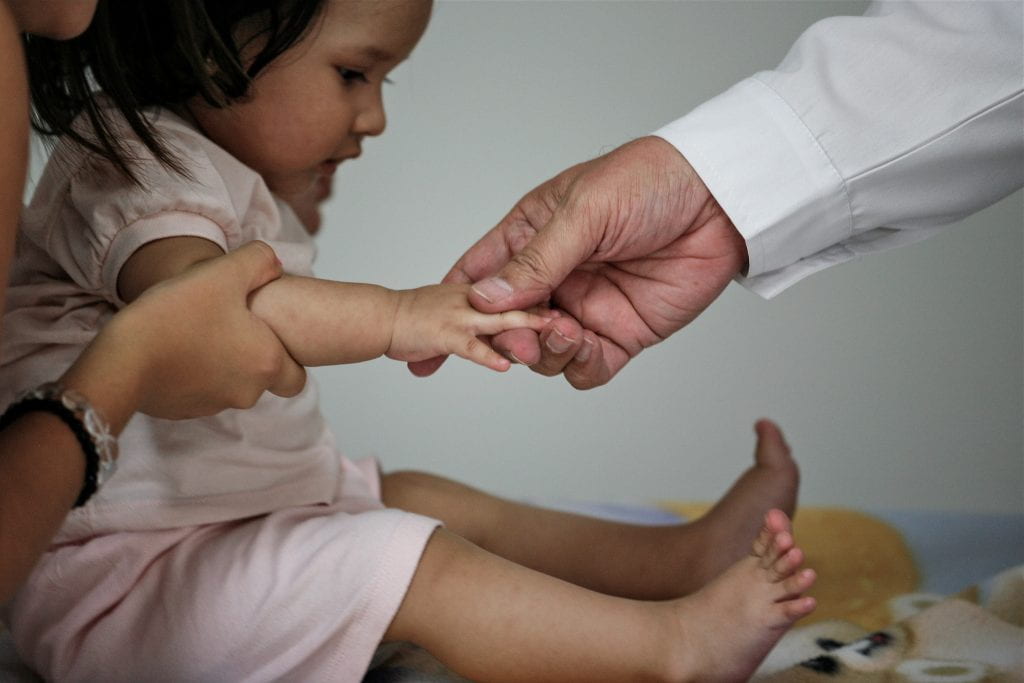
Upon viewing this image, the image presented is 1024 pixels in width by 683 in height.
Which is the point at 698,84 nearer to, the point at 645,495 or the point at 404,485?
the point at 645,495

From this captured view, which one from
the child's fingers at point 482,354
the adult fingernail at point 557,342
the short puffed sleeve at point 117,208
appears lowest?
the child's fingers at point 482,354

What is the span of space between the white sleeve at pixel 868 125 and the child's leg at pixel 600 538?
0.38 meters

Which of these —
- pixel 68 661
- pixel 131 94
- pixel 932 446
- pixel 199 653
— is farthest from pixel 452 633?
pixel 932 446

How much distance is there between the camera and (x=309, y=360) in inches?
37.4

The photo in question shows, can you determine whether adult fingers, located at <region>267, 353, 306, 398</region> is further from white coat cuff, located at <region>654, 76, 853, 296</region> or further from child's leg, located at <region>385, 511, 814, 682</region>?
white coat cuff, located at <region>654, 76, 853, 296</region>

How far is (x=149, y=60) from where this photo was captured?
1.15 m

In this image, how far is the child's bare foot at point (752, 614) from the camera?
3.32 feet

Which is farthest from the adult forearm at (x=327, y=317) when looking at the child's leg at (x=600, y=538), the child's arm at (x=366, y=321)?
the child's leg at (x=600, y=538)

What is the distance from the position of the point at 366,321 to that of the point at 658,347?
1.47 metres

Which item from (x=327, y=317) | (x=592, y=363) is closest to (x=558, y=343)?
(x=592, y=363)

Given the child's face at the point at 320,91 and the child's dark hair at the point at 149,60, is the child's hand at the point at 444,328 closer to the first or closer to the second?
the child's dark hair at the point at 149,60

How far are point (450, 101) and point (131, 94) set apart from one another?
1.31 meters

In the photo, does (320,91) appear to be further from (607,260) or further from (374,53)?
(607,260)

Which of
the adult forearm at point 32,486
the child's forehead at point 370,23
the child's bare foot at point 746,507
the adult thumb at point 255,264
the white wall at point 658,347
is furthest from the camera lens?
the white wall at point 658,347
